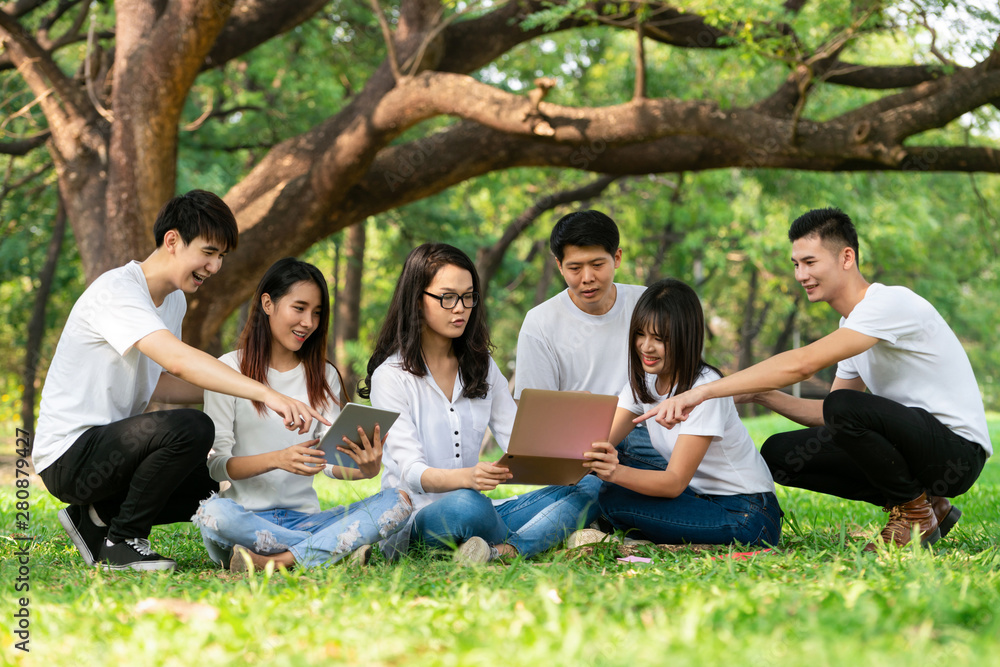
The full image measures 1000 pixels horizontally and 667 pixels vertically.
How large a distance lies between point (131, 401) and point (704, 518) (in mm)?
2467

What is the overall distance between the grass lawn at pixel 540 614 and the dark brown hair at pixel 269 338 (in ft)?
2.83

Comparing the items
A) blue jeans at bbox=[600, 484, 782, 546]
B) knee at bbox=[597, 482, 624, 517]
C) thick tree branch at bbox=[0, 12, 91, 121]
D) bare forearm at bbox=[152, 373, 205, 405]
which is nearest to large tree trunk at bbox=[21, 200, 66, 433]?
thick tree branch at bbox=[0, 12, 91, 121]

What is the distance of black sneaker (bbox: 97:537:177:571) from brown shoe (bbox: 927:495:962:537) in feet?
10.7

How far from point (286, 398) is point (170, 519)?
45.3 inches

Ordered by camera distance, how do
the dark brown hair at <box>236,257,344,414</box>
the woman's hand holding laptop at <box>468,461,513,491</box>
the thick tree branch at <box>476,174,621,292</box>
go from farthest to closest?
the thick tree branch at <box>476,174,621,292</box>
the dark brown hair at <box>236,257,344,414</box>
the woman's hand holding laptop at <box>468,461,513,491</box>

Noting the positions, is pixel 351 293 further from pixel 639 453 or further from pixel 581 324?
pixel 639 453

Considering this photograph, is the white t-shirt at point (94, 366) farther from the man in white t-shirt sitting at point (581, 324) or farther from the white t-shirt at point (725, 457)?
the white t-shirt at point (725, 457)

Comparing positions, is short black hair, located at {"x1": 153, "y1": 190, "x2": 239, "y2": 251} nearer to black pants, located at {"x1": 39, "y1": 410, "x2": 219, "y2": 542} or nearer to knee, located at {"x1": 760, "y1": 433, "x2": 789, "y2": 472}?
black pants, located at {"x1": 39, "y1": 410, "x2": 219, "y2": 542}

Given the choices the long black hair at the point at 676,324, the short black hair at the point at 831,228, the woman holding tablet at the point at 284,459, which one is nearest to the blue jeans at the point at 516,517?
the woman holding tablet at the point at 284,459

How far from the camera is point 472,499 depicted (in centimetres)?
325

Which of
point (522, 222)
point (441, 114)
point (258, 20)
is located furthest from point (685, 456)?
point (522, 222)

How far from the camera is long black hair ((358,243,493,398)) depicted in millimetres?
3564

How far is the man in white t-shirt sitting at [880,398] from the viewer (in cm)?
344

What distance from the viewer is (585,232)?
4.16 meters
